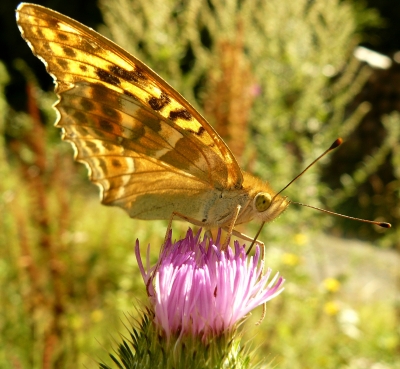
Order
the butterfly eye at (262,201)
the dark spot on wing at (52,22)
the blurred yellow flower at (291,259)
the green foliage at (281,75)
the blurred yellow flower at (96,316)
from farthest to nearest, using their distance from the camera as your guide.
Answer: the blurred yellow flower at (96,316), the blurred yellow flower at (291,259), the green foliage at (281,75), the butterfly eye at (262,201), the dark spot on wing at (52,22)

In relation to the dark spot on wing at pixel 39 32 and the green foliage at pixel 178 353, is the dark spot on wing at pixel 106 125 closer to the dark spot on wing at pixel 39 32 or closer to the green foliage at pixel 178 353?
the dark spot on wing at pixel 39 32

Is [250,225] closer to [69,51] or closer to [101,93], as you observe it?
[101,93]

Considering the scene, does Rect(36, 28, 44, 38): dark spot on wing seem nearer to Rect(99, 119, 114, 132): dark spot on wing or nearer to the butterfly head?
Rect(99, 119, 114, 132): dark spot on wing

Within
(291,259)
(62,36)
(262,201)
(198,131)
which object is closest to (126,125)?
(198,131)

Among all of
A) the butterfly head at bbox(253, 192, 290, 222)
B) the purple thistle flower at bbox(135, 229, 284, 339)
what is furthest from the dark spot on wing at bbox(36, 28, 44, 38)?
the butterfly head at bbox(253, 192, 290, 222)

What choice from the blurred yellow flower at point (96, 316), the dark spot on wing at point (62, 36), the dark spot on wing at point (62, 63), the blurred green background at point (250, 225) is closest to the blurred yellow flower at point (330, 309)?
the blurred green background at point (250, 225)

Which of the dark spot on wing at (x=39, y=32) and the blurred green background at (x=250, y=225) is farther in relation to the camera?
the blurred green background at (x=250, y=225)

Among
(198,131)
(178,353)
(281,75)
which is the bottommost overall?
(178,353)
